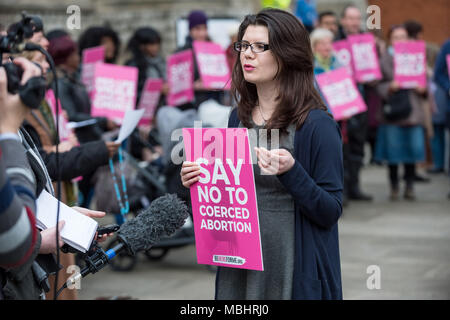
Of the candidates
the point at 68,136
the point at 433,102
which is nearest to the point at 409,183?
the point at 433,102

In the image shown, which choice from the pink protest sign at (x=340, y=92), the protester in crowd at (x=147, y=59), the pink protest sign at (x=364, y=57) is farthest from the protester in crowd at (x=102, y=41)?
the pink protest sign at (x=364, y=57)

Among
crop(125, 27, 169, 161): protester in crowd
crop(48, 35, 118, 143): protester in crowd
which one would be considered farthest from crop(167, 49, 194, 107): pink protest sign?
crop(48, 35, 118, 143): protester in crowd

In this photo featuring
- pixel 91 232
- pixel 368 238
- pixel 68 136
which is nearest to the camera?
pixel 91 232

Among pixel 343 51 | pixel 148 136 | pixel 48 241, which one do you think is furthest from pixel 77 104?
pixel 48 241

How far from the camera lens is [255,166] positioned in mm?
3172

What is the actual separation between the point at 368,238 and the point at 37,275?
585cm

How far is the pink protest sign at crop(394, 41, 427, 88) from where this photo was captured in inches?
388

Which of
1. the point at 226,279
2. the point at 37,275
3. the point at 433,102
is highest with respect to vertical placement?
the point at 37,275

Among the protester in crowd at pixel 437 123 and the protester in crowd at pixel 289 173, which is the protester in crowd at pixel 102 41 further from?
the protester in crowd at pixel 289 173

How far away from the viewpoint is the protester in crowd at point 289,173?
301 centimetres

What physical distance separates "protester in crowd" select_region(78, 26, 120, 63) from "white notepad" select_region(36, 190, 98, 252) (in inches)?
248

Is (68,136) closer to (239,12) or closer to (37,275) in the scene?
(37,275)

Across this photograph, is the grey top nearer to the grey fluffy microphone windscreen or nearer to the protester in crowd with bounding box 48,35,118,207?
the grey fluffy microphone windscreen

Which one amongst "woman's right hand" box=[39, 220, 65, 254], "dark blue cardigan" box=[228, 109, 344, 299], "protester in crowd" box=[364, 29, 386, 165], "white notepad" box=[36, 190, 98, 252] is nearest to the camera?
"woman's right hand" box=[39, 220, 65, 254]
